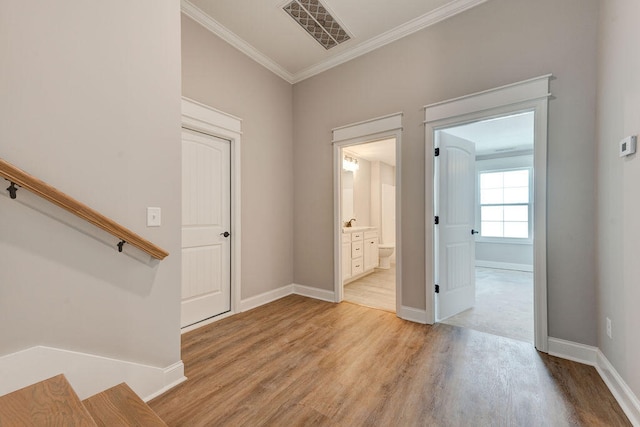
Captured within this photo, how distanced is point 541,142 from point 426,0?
1711 mm

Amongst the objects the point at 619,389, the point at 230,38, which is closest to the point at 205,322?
the point at 230,38

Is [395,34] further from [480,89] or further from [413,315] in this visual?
[413,315]

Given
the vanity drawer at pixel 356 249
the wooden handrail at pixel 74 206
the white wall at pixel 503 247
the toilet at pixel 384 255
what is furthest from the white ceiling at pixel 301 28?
the white wall at pixel 503 247

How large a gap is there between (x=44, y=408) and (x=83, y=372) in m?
0.48

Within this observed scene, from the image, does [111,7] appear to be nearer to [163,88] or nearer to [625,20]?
[163,88]

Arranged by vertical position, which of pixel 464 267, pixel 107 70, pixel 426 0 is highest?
pixel 426 0

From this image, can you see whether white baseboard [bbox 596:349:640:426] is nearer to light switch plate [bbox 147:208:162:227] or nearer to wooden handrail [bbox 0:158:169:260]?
wooden handrail [bbox 0:158:169:260]

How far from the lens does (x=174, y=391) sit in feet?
5.69

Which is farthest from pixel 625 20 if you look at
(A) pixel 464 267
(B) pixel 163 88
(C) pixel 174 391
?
(C) pixel 174 391

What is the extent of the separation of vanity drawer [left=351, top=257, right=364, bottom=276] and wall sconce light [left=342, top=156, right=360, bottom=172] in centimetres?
188

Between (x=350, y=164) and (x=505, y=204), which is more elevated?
(x=350, y=164)

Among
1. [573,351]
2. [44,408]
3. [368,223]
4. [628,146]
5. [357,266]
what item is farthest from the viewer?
[368,223]

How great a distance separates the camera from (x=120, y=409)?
49.6 inches

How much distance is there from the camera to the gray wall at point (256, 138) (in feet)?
9.06
